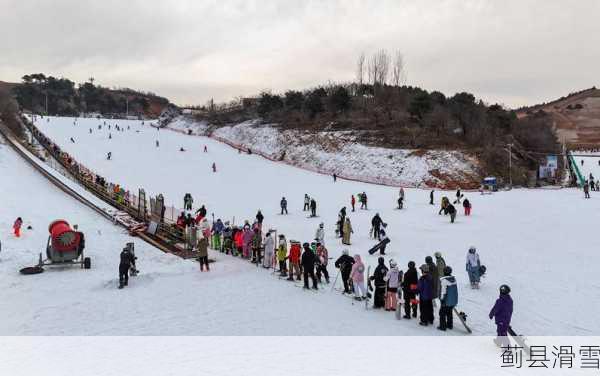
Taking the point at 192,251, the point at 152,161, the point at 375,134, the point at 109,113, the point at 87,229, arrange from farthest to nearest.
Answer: the point at 109,113 → the point at 375,134 → the point at 152,161 → the point at 87,229 → the point at 192,251

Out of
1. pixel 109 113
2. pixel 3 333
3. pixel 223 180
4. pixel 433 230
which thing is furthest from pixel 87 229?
pixel 109 113

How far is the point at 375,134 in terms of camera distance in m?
56.3

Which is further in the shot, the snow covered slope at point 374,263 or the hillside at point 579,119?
the hillside at point 579,119

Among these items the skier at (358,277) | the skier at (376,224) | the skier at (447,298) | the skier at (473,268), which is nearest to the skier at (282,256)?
the skier at (358,277)

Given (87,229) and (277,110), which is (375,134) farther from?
(87,229)

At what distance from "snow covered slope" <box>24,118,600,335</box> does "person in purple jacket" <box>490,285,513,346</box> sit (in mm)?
1285

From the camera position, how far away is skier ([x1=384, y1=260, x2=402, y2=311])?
10.6m

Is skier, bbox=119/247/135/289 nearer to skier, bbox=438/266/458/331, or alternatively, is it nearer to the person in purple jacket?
skier, bbox=438/266/458/331

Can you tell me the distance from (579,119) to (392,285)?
152376mm

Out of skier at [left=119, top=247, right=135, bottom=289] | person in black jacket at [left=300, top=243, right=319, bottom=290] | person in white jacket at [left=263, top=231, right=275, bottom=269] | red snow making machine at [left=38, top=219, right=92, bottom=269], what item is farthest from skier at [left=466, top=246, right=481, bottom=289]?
red snow making machine at [left=38, top=219, right=92, bottom=269]

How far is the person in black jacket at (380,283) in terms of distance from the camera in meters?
10.9

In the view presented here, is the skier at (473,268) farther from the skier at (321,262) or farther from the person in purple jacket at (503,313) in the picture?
the person in purple jacket at (503,313)

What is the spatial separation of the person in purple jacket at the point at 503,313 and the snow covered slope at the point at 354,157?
35300mm
